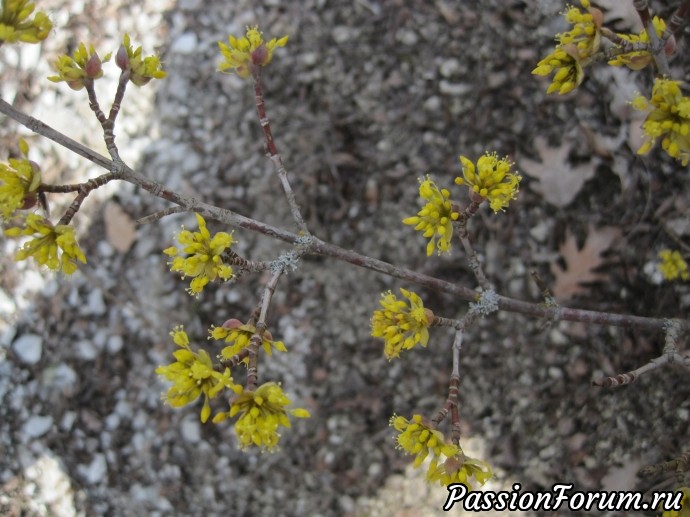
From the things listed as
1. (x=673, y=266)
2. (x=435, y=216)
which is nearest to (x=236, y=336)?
(x=435, y=216)

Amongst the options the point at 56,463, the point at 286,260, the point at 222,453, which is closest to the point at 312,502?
the point at 222,453

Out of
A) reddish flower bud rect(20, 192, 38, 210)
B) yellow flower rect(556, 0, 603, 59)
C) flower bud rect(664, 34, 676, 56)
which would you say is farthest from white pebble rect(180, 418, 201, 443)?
flower bud rect(664, 34, 676, 56)

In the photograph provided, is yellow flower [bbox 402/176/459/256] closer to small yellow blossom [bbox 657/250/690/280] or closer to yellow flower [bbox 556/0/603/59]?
yellow flower [bbox 556/0/603/59]

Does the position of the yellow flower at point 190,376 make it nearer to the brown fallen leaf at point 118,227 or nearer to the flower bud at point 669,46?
the brown fallen leaf at point 118,227

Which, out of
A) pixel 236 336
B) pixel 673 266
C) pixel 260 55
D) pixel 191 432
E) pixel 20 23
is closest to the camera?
pixel 20 23

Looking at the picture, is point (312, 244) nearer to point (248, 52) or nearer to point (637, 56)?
point (248, 52)

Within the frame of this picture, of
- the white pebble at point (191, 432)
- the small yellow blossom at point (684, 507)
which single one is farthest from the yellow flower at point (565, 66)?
the white pebble at point (191, 432)
